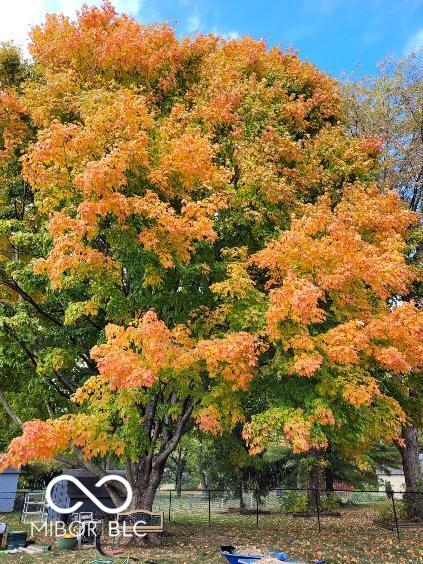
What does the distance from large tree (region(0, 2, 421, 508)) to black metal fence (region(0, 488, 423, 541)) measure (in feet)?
21.2

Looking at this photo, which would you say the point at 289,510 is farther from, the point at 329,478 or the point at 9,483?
the point at 9,483

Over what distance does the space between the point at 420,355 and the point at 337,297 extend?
1800 millimetres

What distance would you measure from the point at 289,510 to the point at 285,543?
930 cm

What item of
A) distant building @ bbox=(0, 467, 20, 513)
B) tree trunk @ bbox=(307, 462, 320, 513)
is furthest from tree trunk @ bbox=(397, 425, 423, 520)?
distant building @ bbox=(0, 467, 20, 513)

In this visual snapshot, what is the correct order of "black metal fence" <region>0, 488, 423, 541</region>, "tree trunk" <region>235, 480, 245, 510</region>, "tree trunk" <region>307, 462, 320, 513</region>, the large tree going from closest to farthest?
the large tree, "black metal fence" <region>0, 488, 423, 541</region>, "tree trunk" <region>307, 462, 320, 513</region>, "tree trunk" <region>235, 480, 245, 510</region>

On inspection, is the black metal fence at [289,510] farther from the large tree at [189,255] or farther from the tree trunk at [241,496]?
the large tree at [189,255]

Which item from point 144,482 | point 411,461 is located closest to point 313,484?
point 411,461

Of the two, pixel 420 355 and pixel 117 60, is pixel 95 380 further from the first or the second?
pixel 117 60

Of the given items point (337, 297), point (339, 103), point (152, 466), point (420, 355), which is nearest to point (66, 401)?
point (152, 466)

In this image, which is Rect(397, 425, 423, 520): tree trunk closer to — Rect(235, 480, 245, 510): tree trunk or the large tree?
the large tree

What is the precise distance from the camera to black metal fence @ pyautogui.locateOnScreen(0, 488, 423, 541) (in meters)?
15.2

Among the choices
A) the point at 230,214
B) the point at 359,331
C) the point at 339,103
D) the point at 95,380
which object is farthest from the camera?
the point at 339,103

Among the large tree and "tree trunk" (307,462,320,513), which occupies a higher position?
the large tree

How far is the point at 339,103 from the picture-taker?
48.3 ft
